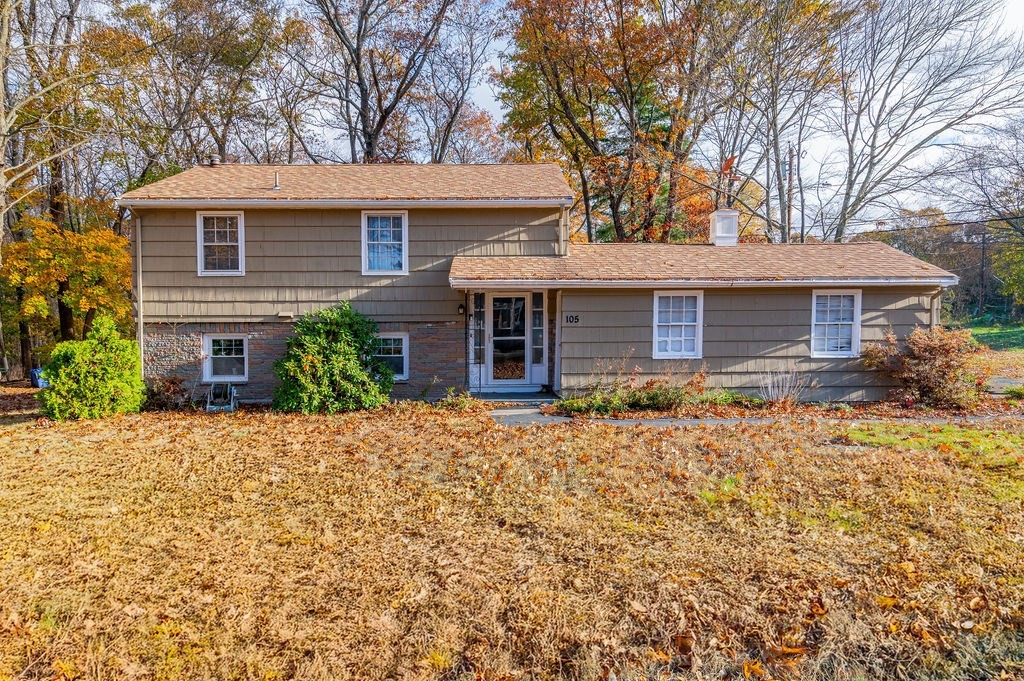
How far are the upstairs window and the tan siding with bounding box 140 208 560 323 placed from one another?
174 mm

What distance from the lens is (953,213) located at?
944 inches

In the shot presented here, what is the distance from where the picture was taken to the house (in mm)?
11328

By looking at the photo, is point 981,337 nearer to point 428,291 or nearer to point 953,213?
point 953,213

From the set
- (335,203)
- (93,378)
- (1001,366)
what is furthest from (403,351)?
(1001,366)

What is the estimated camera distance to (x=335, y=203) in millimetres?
11383

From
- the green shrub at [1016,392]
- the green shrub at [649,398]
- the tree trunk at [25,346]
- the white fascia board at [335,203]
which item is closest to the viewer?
the green shrub at [649,398]

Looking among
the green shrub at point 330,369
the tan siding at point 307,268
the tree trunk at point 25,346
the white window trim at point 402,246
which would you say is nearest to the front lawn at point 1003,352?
the tan siding at point 307,268

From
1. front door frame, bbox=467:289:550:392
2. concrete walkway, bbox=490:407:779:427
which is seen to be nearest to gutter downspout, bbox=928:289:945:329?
concrete walkway, bbox=490:407:779:427

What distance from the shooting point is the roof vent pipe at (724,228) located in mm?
13617

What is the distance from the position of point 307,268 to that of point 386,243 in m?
1.77

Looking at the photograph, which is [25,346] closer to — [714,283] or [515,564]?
[714,283]

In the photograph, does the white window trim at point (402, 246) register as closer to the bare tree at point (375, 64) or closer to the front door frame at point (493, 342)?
the front door frame at point (493, 342)

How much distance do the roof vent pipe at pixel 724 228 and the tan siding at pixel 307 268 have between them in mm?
4762

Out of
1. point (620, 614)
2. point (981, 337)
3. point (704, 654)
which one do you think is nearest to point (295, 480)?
point (620, 614)
